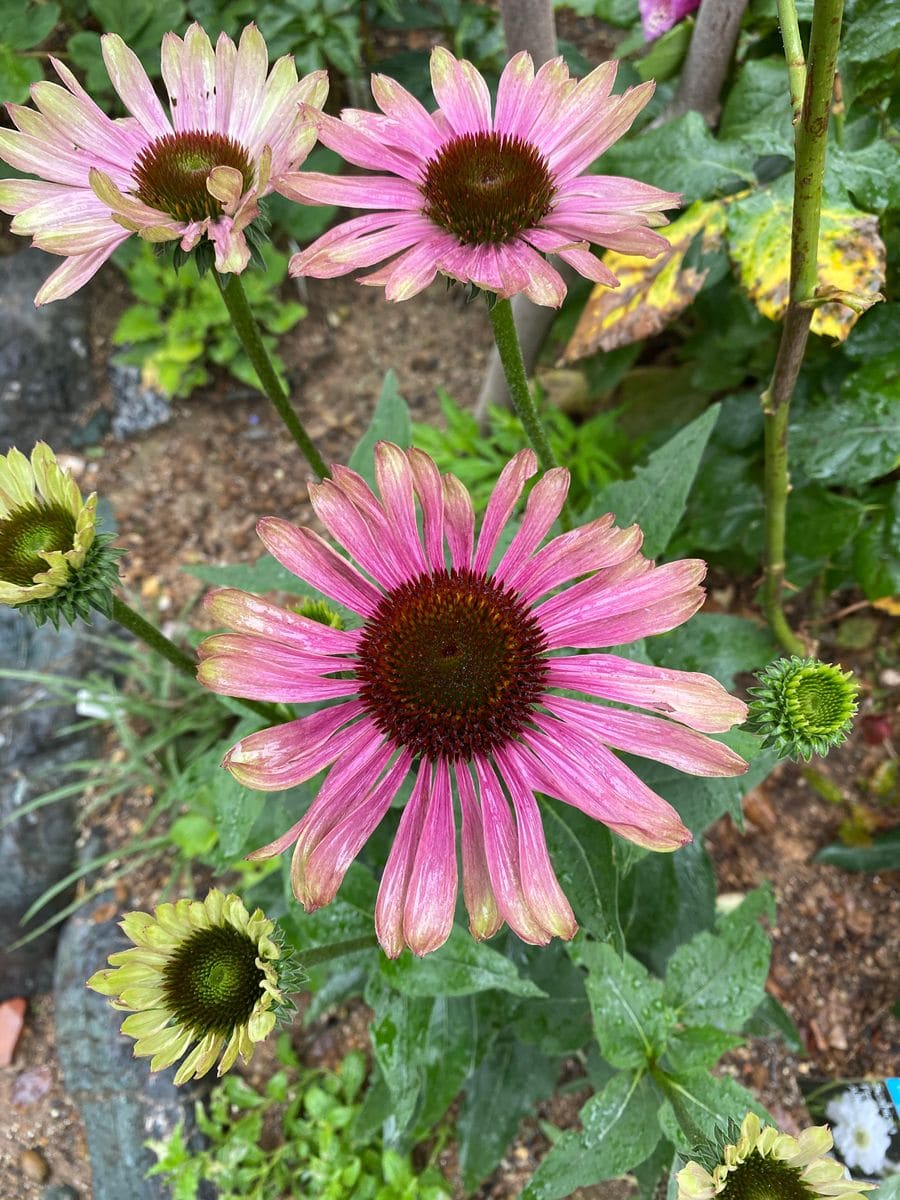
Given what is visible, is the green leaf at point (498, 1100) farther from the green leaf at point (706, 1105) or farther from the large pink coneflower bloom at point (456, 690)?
the large pink coneflower bloom at point (456, 690)

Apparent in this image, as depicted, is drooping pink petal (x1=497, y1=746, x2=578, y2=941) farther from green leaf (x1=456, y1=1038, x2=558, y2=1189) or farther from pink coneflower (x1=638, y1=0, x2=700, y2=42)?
pink coneflower (x1=638, y1=0, x2=700, y2=42)

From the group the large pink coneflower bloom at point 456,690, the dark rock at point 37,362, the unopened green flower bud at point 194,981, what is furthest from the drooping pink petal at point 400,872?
the dark rock at point 37,362

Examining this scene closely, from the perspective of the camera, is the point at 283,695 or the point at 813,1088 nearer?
the point at 283,695

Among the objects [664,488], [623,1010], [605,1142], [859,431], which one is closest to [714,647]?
[664,488]

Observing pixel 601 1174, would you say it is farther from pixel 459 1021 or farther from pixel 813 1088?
pixel 813 1088

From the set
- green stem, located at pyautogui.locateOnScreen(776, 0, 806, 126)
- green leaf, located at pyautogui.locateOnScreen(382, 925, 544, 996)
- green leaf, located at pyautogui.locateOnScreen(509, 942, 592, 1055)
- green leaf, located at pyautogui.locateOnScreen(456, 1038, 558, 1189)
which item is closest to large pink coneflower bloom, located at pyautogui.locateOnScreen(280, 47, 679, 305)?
green stem, located at pyautogui.locateOnScreen(776, 0, 806, 126)

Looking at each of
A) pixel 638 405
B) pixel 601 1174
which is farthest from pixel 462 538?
pixel 638 405
